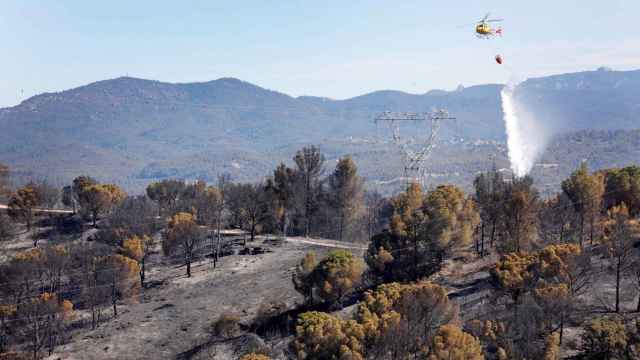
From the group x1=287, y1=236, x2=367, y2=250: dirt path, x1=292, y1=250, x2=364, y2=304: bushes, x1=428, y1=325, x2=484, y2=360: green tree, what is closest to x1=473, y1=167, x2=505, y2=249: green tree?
x1=287, y1=236, x2=367, y2=250: dirt path

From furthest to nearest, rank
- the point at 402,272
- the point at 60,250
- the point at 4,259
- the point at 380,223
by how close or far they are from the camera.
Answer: the point at 380,223 < the point at 4,259 < the point at 60,250 < the point at 402,272

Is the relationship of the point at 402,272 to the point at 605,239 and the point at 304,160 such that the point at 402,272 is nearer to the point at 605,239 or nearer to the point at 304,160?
the point at 605,239

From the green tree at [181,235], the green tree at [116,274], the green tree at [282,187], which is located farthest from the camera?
the green tree at [282,187]

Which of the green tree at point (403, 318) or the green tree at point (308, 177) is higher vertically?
the green tree at point (308, 177)

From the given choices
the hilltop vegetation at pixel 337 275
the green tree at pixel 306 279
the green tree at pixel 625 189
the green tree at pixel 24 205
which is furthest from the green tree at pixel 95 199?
the green tree at pixel 625 189


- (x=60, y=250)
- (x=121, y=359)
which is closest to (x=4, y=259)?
(x=60, y=250)

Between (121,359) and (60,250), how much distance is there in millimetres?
22714

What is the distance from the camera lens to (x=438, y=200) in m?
55.2

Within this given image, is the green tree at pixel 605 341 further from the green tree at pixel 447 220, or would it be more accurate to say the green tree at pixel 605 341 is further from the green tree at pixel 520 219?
the green tree at pixel 447 220

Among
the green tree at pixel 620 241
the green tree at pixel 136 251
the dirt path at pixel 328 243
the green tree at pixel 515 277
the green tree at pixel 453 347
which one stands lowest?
the dirt path at pixel 328 243

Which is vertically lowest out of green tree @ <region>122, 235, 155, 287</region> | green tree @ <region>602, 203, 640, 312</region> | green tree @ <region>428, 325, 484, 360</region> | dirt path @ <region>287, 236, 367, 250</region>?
dirt path @ <region>287, 236, 367, 250</region>

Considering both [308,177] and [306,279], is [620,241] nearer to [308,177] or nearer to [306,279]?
[306,279]

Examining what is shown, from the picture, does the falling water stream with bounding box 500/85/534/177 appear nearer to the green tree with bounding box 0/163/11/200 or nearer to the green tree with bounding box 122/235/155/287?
the green tree with bounding box 122/235/155/287

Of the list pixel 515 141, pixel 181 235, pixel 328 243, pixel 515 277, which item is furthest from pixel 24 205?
pixel 515 141
